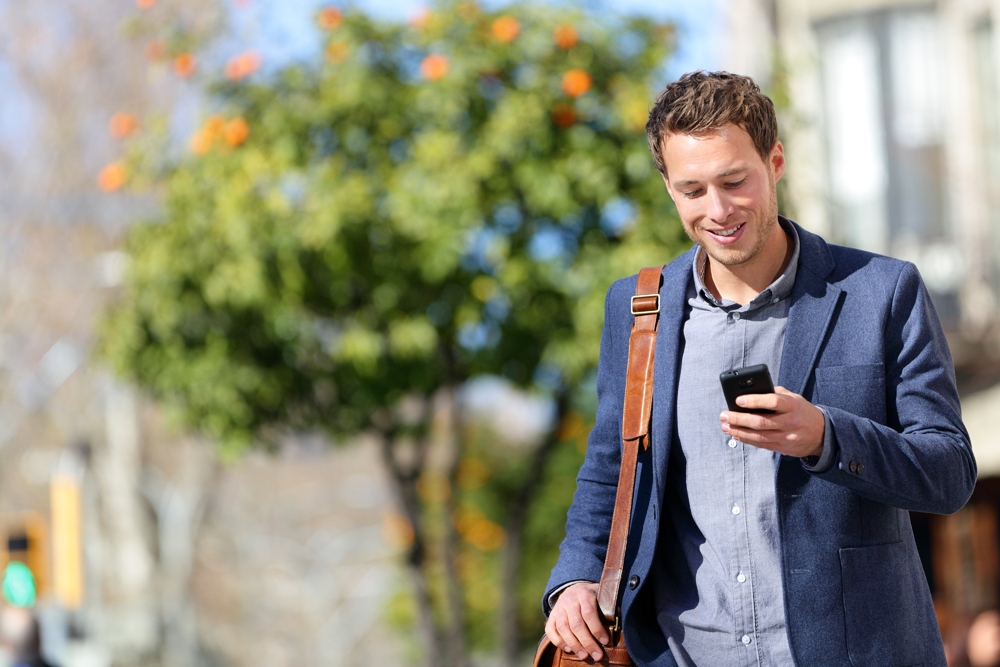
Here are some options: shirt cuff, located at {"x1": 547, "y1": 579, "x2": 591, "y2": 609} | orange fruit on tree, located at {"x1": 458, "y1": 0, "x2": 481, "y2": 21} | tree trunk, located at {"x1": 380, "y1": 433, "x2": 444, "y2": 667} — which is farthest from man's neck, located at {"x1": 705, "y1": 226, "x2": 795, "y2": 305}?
tree trunk, located at {"x1": 380, "y1": 433, "x2": 444, "y2": 667}

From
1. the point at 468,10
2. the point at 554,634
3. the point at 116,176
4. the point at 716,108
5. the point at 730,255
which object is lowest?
the point at 554,634

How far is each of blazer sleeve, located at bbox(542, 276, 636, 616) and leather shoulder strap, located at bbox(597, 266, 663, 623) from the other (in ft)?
0.13

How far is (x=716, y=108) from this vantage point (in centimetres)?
204

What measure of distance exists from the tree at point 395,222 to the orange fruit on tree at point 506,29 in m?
0.01

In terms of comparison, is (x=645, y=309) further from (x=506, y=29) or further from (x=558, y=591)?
(x=506, y=29)

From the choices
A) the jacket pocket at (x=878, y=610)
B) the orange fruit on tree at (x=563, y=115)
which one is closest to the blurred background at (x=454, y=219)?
the orange fruit on tree at (x=563, y=115)

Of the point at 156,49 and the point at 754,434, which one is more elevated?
the point at 156,49

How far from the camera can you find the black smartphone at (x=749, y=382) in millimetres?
1775

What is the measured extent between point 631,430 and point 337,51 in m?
6.07

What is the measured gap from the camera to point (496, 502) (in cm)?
1590

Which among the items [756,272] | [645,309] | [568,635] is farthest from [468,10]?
[568,635]

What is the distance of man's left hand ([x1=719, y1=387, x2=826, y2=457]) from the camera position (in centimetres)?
178

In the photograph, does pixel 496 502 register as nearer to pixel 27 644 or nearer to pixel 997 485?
pixel 997 485

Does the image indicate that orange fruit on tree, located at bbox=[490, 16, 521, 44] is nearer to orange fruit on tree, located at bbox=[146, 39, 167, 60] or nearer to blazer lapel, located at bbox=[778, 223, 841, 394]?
orange fruit on tree, located at bbox=[146, 39, 167, 60]
